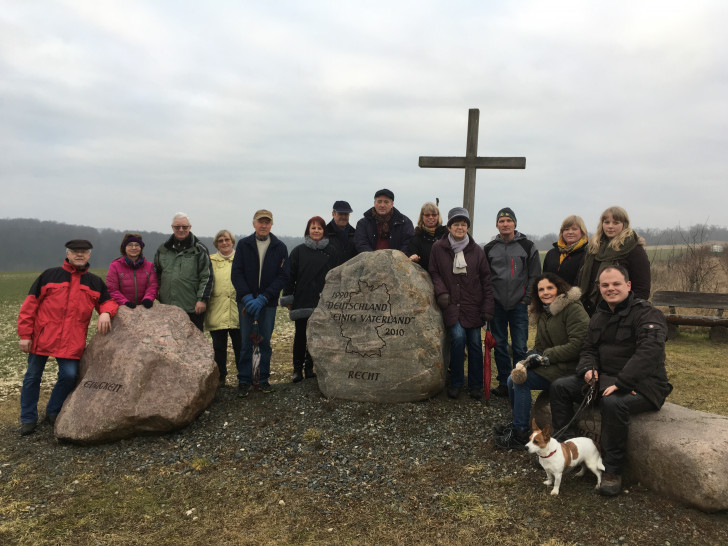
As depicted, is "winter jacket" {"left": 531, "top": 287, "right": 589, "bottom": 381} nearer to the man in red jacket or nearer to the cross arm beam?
the cross arm beam

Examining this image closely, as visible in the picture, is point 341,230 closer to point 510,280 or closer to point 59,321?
point 510,280

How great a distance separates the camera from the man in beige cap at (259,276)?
777cm

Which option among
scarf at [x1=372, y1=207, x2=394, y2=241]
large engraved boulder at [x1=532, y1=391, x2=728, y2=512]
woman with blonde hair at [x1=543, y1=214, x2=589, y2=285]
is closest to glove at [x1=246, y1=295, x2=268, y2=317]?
scarf at [x1=372, y1=207, x2=394, y2=241]

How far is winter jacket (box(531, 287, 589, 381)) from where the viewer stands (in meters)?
5.73

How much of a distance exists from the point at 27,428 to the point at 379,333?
5358 millimetres

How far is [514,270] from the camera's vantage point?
745 cm

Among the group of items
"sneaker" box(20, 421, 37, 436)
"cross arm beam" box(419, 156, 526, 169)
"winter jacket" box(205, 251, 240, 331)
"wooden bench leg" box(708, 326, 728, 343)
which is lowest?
"sneaker" box(20, 421, 37, 436)

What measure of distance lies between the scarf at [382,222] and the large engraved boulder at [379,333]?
2.37 ft

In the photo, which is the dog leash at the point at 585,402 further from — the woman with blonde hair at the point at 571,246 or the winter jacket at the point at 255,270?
the winter jacket at the point at 255,270

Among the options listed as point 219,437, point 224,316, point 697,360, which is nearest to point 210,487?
point 219,437

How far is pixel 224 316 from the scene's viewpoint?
808 cm

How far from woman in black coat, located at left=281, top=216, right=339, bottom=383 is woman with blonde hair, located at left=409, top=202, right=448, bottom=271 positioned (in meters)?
1.48

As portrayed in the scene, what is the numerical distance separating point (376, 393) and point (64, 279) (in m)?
4.86

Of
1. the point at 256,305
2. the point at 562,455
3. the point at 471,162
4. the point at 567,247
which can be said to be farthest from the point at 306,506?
the point at 471,162
